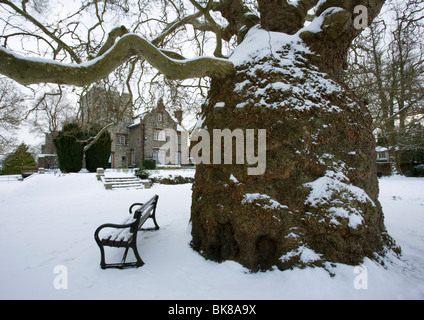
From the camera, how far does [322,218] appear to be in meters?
2.71

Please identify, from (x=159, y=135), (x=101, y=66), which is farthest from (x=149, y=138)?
(x=101, y=66)

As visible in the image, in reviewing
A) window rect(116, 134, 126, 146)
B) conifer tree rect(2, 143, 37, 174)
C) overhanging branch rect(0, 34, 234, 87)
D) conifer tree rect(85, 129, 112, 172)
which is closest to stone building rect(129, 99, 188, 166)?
window rect(116, 134, 126, 146)

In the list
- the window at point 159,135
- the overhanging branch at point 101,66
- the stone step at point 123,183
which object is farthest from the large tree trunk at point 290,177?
the window at point 159,135

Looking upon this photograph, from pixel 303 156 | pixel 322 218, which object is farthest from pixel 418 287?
pixel 303 156

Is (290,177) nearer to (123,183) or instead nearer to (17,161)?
(123,183)

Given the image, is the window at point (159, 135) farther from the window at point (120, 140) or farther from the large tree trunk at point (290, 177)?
the large tree trunk at point (290, 177)

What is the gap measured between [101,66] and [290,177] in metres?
2.99

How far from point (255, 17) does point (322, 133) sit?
3275 millimetres

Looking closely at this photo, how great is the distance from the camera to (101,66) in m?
2.85

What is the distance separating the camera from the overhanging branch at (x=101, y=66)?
2480mm

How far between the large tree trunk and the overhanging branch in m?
0.47

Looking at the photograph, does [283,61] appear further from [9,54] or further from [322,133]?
[9,54]

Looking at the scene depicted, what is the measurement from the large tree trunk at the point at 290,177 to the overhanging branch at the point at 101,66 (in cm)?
47

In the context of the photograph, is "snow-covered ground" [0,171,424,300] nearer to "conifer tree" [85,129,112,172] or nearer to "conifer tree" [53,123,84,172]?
"conifer tree" [53,123,84,172]
